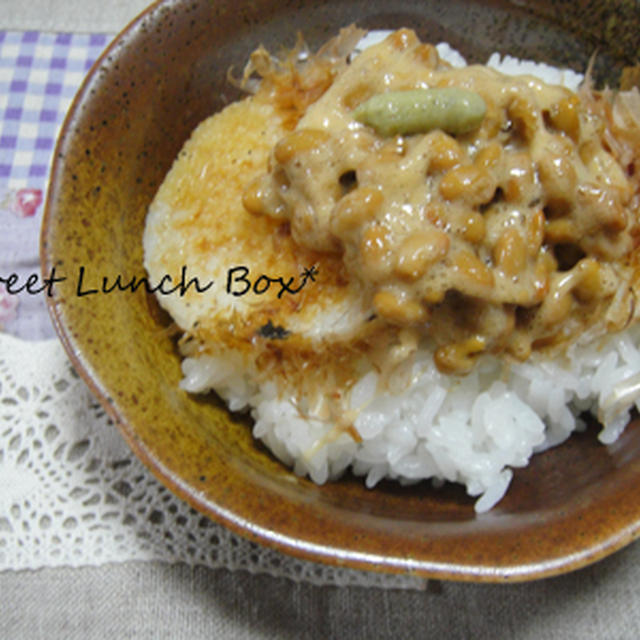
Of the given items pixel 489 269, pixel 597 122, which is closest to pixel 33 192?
pixel 489 269

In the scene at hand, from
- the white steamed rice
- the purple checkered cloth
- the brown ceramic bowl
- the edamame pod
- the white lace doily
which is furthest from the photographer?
the purple checkered cloth

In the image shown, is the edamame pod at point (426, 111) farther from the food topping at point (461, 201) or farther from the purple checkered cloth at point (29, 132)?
the purple checkered cloth at point (29, 132)

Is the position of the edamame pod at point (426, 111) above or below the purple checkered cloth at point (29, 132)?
above

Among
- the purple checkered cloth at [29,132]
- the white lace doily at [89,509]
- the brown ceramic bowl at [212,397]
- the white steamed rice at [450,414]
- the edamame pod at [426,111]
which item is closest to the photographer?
the brown ceramic bowl at [212,397]

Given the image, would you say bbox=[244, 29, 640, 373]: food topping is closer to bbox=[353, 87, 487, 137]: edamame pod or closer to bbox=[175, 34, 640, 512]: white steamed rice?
bbox=[353, 87, 487, 137]: edamame pod

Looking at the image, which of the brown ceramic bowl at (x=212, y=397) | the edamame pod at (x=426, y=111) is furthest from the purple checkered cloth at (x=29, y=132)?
the edamame pod at (x=426, y=111)

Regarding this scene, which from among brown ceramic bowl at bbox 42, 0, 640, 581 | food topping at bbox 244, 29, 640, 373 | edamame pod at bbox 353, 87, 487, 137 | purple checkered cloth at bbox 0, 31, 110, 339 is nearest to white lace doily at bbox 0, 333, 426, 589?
brown ceramic bowl at bbox 42, 0, 640, 581
